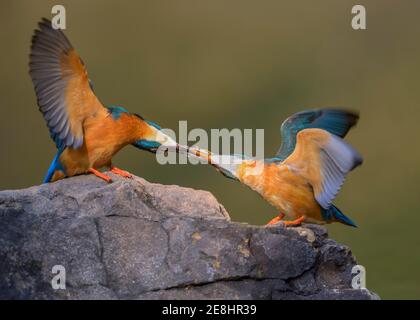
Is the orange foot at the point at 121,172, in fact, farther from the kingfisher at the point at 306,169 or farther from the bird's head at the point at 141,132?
the kingfisher at the point at 306,169

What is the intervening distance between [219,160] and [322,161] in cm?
53

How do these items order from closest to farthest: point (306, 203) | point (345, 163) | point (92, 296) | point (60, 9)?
point (92, 296) < point (345, 163) < point (306, 203) < point (60, 9)

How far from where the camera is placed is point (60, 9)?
12.1ft

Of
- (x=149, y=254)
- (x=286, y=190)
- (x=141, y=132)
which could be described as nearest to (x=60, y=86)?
(x=141, y=132)

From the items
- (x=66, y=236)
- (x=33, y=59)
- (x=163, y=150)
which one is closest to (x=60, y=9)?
(x=33, y=59)

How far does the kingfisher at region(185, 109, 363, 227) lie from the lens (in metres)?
3.33

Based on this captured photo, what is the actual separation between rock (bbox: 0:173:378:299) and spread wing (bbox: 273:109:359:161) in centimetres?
A: 52

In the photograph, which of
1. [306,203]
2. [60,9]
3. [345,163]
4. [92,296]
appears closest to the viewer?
[92,296]

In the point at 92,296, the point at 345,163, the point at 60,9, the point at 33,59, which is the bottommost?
the point at 92,296

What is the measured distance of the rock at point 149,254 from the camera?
9.85ft

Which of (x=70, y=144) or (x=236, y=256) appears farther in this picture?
(x=70, y=144)

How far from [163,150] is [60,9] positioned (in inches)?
35.1

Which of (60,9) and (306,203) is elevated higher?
(60,9)

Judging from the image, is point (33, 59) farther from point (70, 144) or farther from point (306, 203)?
point (306, 203)
